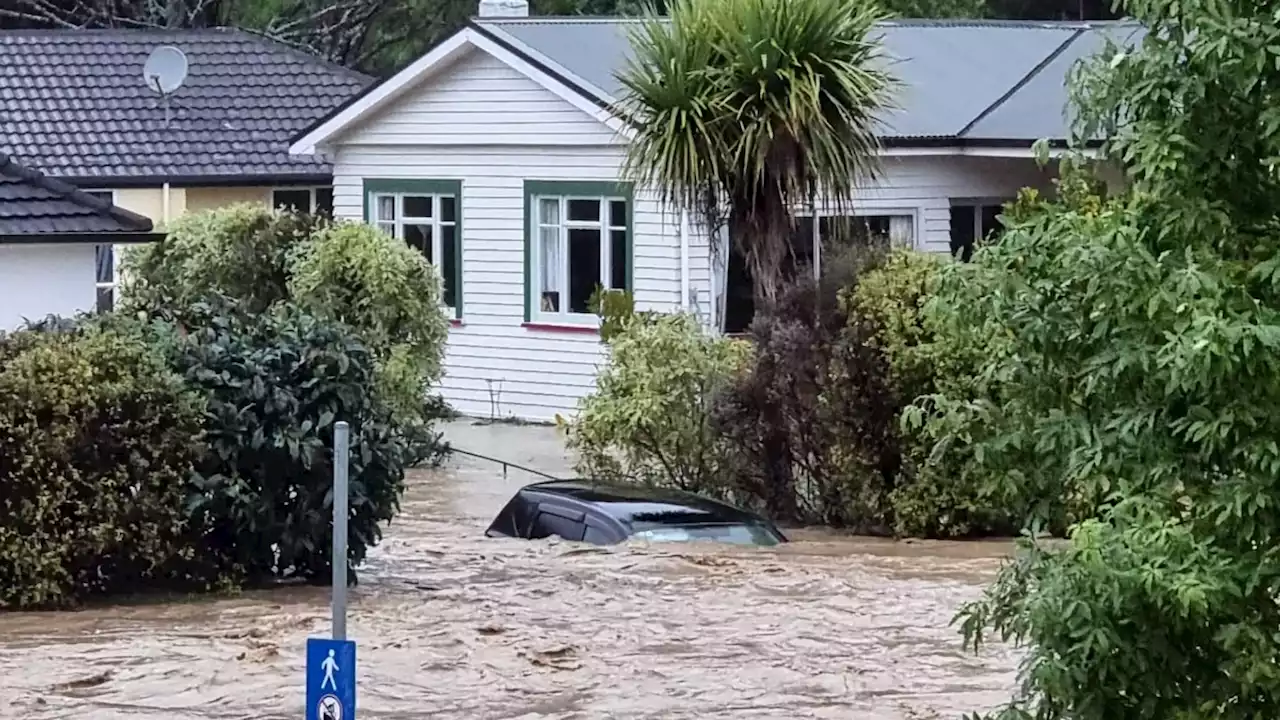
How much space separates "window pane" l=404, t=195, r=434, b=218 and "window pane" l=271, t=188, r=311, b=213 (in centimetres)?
459

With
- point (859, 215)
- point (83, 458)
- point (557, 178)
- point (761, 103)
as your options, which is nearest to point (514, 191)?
point (557, 178)

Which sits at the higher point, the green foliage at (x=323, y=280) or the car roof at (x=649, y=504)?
the green foliage at (x=323, y=280)

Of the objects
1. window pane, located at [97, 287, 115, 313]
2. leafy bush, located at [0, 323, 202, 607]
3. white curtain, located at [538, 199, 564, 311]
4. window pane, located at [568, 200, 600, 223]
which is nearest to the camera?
leafy bush, located at [0, 323, 202, 607]

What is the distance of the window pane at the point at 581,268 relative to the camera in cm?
2453

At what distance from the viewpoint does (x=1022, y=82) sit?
2539 cm

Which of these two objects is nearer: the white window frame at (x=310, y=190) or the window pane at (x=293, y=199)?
the white window frame at (x=310, y=190)

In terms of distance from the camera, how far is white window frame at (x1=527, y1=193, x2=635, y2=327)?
2414 centimetres

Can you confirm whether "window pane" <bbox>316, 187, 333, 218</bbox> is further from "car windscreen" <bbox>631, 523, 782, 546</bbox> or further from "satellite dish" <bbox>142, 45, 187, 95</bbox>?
"car windscreen" <bbox>631, 523, 782, 546</bbox>

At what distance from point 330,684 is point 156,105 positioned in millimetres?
25600

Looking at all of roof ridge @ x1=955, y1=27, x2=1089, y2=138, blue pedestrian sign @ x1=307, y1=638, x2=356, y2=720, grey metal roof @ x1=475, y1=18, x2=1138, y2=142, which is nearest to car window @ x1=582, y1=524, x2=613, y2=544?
blue pedestrian sign @ x1=307, y1=638, x2=356, y2=720

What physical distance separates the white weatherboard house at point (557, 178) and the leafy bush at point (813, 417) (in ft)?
15.9

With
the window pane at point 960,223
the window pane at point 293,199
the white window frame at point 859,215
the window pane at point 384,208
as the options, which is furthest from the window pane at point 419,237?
the window pane at point 960,223

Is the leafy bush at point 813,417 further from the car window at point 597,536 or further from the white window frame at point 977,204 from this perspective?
the white window frame at point 977,204

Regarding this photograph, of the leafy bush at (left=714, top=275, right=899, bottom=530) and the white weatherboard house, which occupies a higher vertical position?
the white weatherboard house
